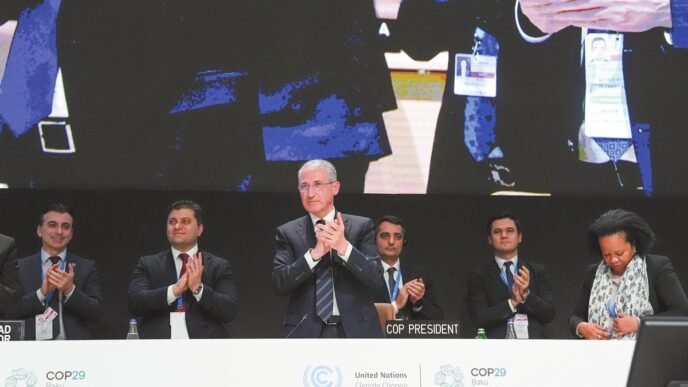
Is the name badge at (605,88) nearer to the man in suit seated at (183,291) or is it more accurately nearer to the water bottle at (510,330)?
the water bottle at (510,330)

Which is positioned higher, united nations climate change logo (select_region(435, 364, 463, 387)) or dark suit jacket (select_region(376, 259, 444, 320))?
dark suit jacket (select_region(376, 259, 444, 320))

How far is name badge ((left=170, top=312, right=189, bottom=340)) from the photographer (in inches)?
174

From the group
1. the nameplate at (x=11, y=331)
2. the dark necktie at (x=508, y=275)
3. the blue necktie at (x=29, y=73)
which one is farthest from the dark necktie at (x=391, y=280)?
the nameplate at (x=11, y=331)

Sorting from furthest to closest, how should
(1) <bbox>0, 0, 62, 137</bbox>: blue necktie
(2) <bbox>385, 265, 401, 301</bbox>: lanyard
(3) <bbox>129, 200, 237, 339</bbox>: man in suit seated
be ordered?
(2) <bbox>385, 265, 401, 301</bbox>: lanyard < (1) <bbox>0, 0, 62, 137</bbox>: blue necktie < (3) <bbox>129, 200, 237, 339</bbox>: man in suit seated

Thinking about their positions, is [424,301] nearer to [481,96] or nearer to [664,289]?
[481,96]

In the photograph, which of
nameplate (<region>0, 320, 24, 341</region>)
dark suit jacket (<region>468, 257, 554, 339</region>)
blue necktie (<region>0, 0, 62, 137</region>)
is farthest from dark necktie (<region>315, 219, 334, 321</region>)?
blue necktie (<region>0, 0, 62, 137</region>)

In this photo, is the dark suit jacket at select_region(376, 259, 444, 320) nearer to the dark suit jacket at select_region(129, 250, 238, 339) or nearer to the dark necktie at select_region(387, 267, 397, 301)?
the dark necktie at select_region(387, 267, 397, 301)

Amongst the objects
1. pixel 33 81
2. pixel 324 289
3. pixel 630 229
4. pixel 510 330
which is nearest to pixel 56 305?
pixel 33 81

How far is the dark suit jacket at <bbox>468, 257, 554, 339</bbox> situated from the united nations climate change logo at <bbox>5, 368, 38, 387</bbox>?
98.0 inches

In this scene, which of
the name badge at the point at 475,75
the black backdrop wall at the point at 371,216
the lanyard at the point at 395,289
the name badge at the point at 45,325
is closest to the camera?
the name badge at the point at 45,325

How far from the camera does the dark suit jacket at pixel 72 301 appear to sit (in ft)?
15.4

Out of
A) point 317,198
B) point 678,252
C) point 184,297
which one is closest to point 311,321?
point 317,198

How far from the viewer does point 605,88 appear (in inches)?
210

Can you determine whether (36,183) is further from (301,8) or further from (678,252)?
(678,252)
